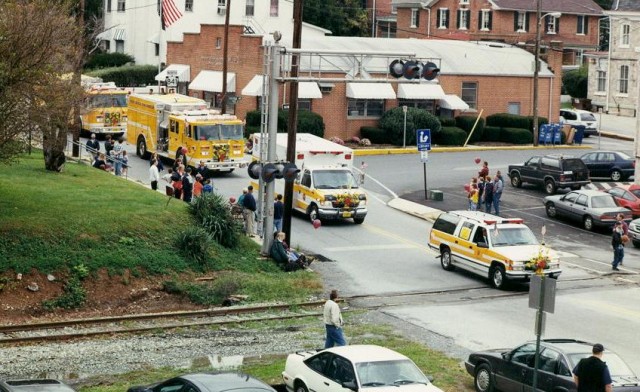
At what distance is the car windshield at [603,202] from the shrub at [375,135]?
21.6 meters

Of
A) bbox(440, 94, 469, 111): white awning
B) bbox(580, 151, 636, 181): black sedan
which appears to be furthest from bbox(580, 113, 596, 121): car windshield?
bbox(580, 151, 636, 181): black sedan

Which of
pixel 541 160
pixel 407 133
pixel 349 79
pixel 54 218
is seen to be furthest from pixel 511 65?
pixel 54 218

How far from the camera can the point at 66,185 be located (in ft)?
122

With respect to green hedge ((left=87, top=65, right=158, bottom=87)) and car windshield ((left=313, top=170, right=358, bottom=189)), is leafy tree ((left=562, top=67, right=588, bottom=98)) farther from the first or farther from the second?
car windshield ((left=313, top=170, right=358, bottom=189))

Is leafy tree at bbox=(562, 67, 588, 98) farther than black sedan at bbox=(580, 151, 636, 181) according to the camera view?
Yes

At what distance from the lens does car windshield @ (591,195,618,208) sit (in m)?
43.8

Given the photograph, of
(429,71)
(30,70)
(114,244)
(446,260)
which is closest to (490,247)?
(446,260)

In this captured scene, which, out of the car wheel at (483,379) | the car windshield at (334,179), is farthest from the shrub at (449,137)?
the car wheel at (483,379)

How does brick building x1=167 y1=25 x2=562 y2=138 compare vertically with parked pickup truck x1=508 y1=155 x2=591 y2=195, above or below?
above

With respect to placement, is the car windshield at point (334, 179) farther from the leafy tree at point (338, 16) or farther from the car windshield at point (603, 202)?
the leafy tree at point (338, 16)

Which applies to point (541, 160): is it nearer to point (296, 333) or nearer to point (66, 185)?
point (66, 185)

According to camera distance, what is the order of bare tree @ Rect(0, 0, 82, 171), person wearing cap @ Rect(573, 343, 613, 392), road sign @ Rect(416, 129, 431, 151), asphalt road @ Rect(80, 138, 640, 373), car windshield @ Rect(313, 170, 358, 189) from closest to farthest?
person wearing cap @ Rect(573, 343, 613, 392) < bare tree @ Rect(0, 0, 82, 171) < asphalt road @ Rect(80, 138, 640, 373) < car windshield @ Rect(313, 170, 358, 189) < road sign @ Rect(416, 129, 431, 151)

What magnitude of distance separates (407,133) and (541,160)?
1339 centimetres

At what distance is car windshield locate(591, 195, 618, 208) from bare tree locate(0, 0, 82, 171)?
814 inches
